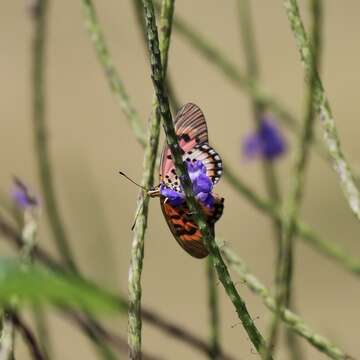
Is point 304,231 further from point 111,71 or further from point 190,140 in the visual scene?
point 190,140

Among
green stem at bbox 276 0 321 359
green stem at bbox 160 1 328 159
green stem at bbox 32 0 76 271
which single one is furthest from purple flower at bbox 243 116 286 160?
green stem at bbox 276 0 321 359

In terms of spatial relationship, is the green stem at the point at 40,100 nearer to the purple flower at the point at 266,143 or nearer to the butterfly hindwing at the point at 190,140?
the purple flower at the point at 266,143

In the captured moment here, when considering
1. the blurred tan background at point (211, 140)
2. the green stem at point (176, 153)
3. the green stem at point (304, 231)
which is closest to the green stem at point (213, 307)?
the green stem at point (304, 231)

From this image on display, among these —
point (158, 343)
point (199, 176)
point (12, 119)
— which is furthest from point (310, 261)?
point (199, 176)

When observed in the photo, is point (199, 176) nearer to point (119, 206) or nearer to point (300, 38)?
point (300, 38)

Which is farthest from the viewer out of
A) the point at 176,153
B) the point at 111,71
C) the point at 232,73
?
the point at 232,73

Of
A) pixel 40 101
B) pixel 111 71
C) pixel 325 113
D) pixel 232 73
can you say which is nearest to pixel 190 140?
pixel 325 113
